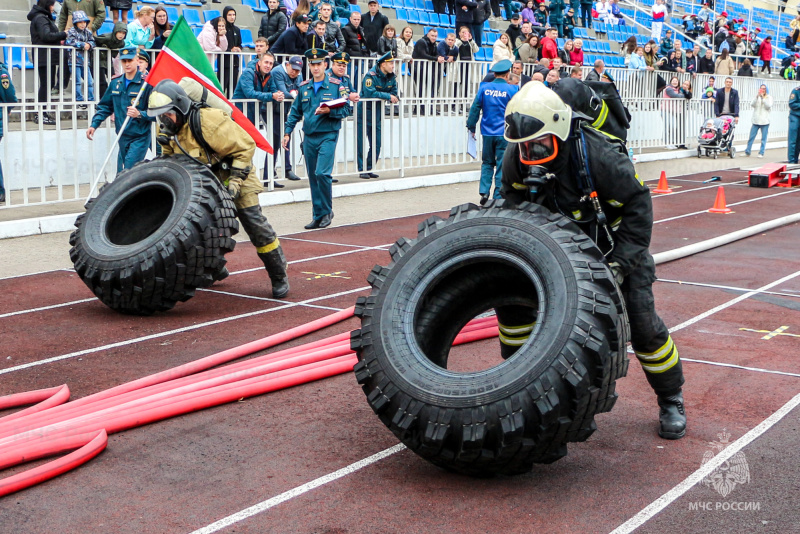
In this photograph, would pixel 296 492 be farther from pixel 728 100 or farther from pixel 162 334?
pixel 728 100

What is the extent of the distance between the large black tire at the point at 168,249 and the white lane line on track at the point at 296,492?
3.25m

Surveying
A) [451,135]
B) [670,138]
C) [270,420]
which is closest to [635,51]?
[670,138]

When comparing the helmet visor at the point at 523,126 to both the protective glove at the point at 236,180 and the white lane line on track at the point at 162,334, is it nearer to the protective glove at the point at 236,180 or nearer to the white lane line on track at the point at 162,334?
the white lane line on track at the point at 162,334

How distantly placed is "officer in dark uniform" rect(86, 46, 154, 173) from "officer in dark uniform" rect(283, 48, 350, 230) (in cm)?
200

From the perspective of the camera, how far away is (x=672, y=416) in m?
5.16

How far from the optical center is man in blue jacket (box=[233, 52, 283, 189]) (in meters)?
14.2

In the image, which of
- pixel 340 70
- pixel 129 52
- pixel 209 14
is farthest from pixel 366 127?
pixel 209 14

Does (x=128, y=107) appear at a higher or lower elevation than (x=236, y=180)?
higher

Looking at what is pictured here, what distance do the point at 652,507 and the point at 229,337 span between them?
3.87m

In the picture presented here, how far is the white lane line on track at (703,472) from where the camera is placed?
4121 mm

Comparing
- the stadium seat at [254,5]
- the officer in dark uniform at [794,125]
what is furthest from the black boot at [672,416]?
the officer in dark uniform at [794,125]

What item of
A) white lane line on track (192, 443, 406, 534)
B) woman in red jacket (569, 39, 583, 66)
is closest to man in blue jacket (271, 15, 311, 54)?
woman in red jacket (569, 39, 583, 66)

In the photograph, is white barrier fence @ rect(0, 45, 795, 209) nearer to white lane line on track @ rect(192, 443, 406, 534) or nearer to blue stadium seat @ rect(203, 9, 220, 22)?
blue stadium seat @ rect(203, 9, 220, 22)

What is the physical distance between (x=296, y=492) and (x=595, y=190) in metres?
2.07
